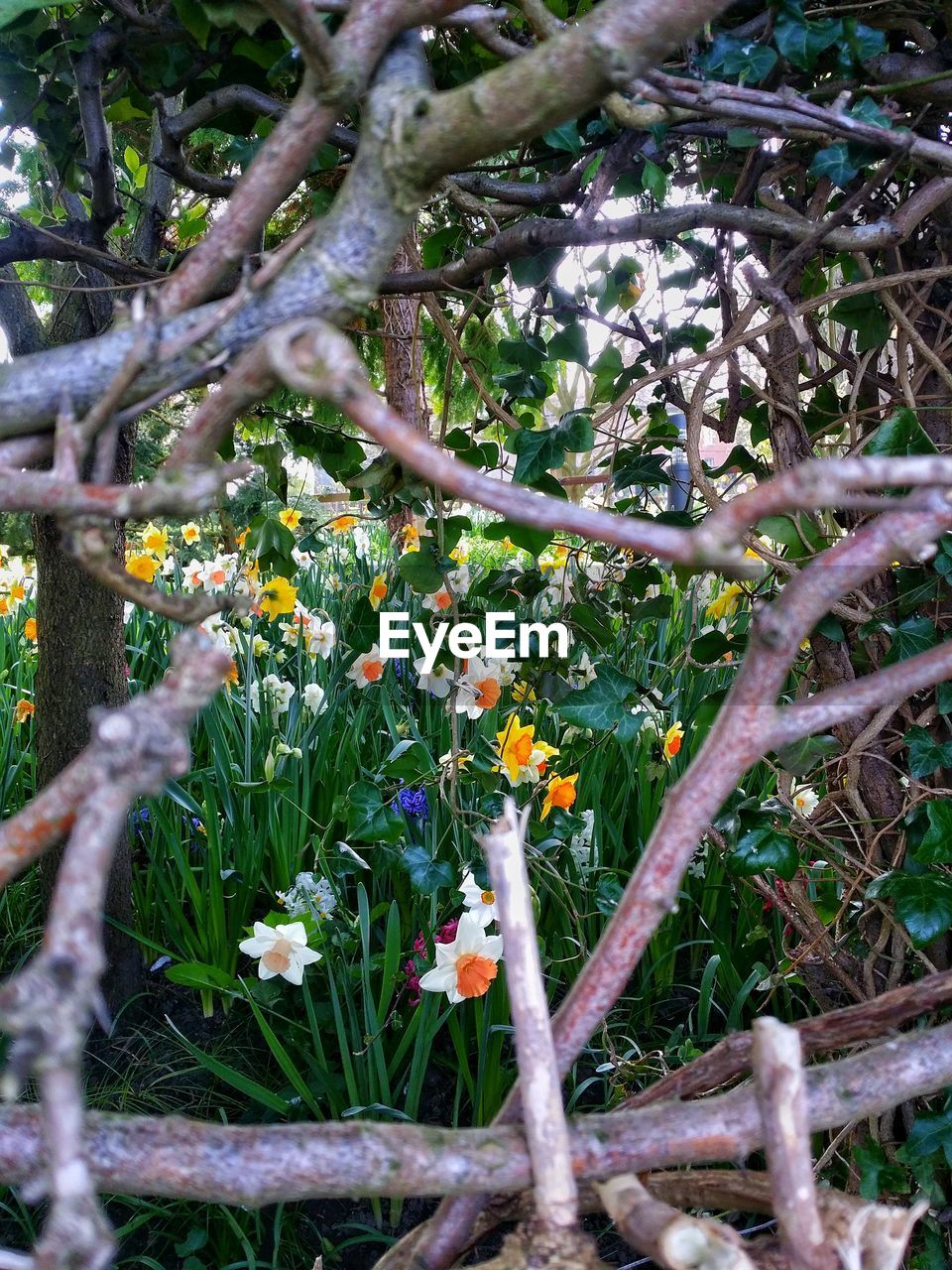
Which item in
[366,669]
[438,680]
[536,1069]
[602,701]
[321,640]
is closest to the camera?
[536,1069]

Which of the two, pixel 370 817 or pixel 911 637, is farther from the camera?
pixel 370 817

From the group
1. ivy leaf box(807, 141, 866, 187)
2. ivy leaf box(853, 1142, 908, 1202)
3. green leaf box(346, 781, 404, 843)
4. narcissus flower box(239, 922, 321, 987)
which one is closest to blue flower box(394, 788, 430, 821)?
narcissus flower box(239, 922, 321, 987)

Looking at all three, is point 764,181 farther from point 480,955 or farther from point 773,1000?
point 773,1000

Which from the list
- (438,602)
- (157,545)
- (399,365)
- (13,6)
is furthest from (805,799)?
(399,365)

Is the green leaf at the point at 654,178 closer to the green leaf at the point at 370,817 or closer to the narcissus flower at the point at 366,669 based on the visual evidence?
the green leaf at the point at 370,817

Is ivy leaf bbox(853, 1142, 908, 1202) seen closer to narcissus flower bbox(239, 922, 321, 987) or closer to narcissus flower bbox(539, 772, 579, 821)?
narcissus flower bbox(539, 772, 579, 821)

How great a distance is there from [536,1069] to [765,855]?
0.68 meters

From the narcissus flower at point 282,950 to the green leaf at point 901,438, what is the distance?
1.02 m

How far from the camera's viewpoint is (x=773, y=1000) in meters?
1.74

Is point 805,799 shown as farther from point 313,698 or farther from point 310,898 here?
point 313,698

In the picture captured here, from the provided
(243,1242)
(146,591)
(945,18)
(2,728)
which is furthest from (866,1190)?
(2,728)

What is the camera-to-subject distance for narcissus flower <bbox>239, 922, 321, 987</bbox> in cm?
148

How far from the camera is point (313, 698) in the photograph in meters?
2.00

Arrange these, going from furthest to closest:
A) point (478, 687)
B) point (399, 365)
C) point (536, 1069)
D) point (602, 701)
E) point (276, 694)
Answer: point (399, 365) → point (276, 694) → point (478, 687) → point (602, 701) → point (536, 1069)
